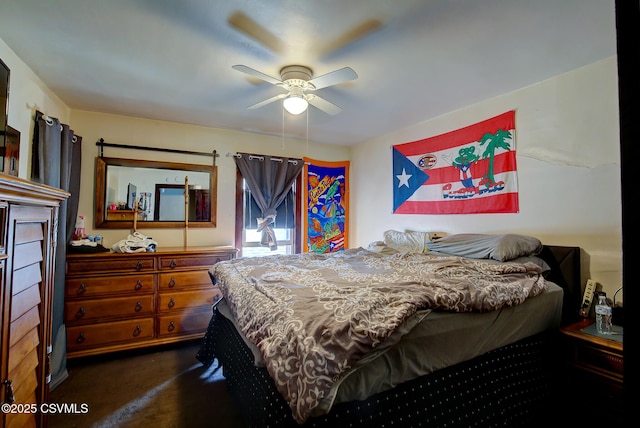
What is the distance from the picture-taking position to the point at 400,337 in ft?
3.71

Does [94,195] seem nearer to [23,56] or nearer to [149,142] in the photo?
[149,142]

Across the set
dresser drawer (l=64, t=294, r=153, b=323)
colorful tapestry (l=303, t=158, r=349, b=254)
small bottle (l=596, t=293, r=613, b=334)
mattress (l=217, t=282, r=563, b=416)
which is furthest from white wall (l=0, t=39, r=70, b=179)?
small bottle (l=596, t=293, r=613, b=334)

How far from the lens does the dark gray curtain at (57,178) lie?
7.41 feet

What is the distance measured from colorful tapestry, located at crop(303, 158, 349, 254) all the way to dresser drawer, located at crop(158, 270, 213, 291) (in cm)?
149

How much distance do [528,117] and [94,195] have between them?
423 centimetres

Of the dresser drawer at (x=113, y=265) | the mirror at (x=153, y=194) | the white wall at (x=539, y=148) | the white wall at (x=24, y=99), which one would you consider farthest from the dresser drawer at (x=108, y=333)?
the white wall at (x=24, y=99)

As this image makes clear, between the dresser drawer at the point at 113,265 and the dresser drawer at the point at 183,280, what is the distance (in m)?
0.17

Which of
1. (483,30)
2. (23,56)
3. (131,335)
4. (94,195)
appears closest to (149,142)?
(94,195)

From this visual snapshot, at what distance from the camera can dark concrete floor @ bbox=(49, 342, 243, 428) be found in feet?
5.95

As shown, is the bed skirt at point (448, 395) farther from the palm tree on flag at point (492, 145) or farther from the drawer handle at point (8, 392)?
the palm tree on flag at point (492, 145)

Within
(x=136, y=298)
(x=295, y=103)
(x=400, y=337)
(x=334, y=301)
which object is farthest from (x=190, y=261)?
(x=400, y=337)

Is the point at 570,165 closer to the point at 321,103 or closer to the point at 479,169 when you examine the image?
the point at 479,169

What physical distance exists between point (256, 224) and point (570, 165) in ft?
10.7

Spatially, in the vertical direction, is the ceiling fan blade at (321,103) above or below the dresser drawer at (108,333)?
above
